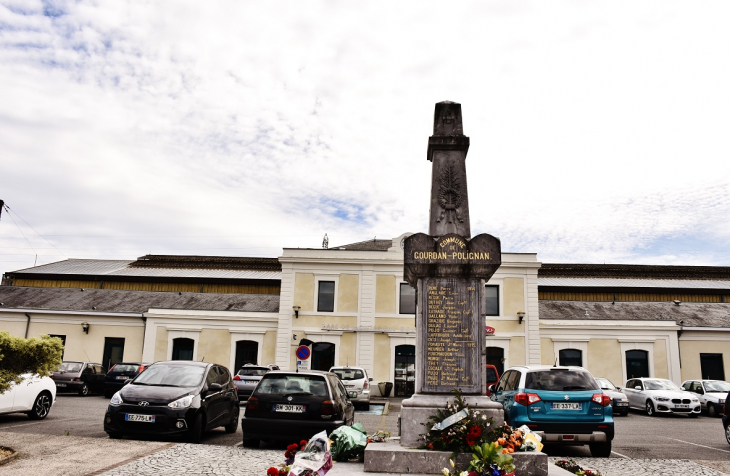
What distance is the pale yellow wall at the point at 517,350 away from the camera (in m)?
27.4

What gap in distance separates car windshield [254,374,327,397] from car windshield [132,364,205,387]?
64.7 inches

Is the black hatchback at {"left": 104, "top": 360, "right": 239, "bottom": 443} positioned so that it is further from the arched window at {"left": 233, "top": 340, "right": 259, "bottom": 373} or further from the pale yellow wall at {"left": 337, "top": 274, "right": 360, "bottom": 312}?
the arched window at {"left": 233, "top": 340, "right": 259, "bottom": 373}

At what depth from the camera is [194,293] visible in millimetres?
33312

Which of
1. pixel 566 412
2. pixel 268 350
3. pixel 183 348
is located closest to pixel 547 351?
pixel 268 350

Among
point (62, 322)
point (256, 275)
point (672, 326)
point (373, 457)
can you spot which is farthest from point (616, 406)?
point (62, 322)

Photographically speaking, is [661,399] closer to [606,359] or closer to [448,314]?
[606,359]

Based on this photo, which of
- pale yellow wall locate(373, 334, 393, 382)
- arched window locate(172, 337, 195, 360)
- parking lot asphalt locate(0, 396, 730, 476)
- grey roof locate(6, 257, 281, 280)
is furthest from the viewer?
grey roof locate(6, 257, 281, 280)

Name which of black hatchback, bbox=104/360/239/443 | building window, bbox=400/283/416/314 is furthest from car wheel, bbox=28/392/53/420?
building window, bbox=400/283/416/314

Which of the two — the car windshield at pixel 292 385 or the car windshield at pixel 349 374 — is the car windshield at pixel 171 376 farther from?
the car windshield at pixel 349 374

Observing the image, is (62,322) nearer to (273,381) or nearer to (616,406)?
(273,381)

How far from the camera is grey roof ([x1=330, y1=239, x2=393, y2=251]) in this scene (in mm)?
30369

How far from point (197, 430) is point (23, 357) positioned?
3.09m

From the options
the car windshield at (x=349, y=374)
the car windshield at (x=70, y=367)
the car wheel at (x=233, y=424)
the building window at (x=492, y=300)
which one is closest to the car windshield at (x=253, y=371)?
the car windshield at (x=349, y=374)

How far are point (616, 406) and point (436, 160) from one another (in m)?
15.8
